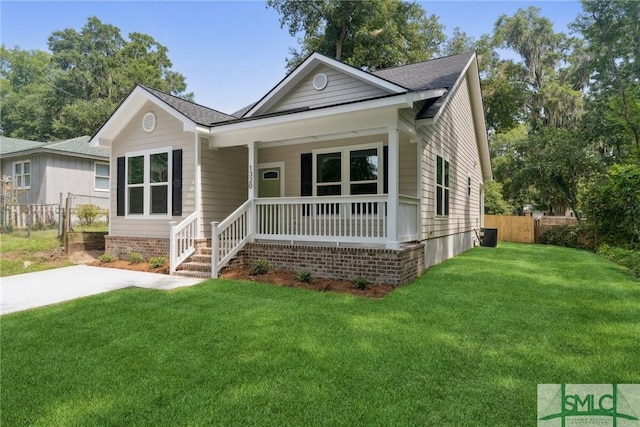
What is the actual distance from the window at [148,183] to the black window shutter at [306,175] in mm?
3560

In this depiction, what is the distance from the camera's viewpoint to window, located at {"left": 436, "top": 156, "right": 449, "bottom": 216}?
32.5 ft

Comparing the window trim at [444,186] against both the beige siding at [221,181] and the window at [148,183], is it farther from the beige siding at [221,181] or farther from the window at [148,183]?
the window at [148,183]

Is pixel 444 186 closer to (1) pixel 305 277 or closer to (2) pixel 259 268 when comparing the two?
(1) pixel 305 277

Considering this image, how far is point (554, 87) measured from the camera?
25203 millimetres

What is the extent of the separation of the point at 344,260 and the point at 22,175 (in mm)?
17578

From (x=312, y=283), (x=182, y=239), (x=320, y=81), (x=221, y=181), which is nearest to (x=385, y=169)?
(x=320, y=81)

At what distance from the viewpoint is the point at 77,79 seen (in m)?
31.9

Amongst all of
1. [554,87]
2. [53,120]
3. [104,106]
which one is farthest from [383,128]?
[53,120]

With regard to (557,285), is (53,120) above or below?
above

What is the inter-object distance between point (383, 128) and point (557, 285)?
456cm

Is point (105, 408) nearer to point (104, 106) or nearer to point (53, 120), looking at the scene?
point (104, 106)

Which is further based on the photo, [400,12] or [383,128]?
[400,12]

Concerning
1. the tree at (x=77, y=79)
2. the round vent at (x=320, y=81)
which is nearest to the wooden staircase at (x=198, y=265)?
the round vent at (x=320, y=81)

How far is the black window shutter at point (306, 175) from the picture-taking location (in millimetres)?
9812
